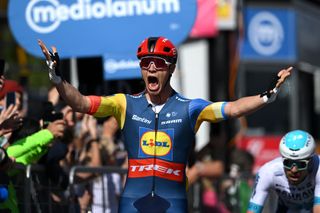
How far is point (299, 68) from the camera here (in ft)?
71.1

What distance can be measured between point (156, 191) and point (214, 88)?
38.6ft

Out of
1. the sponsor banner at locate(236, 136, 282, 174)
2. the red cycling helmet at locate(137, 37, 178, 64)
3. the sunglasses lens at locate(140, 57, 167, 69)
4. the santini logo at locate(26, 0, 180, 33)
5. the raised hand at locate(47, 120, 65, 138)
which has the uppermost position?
the santini logo at locate(26, 0, 180, 33)

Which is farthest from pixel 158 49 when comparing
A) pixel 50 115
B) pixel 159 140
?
pixel 50 115

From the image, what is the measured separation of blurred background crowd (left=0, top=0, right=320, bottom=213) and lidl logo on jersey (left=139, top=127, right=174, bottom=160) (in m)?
1.08

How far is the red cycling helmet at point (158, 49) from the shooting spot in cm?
888

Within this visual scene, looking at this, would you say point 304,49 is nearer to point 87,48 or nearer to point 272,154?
point 272,154

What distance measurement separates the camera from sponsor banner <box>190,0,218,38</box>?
596 inches

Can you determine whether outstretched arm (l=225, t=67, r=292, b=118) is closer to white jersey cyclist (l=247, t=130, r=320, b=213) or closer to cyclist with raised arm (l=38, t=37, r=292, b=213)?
cyclist with raised arm (l=38, t=37, r=292, b=213)

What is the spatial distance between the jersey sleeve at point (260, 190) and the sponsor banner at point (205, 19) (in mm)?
4796

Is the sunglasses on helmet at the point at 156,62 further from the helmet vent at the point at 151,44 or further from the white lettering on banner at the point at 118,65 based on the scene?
the white lettering on banner at the point at 118,65

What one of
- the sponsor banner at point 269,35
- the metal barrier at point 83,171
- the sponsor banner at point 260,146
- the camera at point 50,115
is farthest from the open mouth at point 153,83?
the sponsor banner at point 269,35

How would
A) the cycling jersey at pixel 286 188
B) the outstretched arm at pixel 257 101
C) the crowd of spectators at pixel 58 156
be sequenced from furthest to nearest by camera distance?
the cycling jersey at pixel 286 188 < the crowd of spectators at pixel 58 156 < the outstretched arm at pixel 257 101

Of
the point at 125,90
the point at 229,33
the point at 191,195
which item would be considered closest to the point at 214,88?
the point at 229,33

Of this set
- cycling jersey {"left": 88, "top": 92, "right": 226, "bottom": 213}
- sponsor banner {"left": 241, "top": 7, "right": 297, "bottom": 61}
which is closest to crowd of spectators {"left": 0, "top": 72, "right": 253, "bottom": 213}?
cycling jersey {"left": 88, "top": 92, "right": 226, "bottom": 213}
